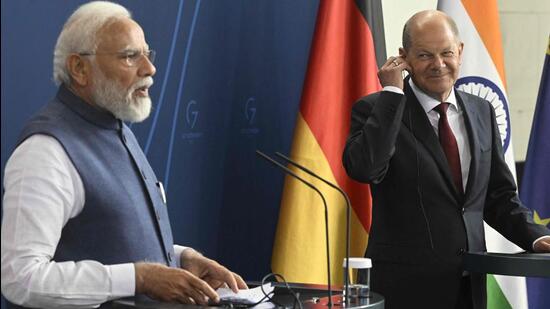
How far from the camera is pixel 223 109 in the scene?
12.3ft

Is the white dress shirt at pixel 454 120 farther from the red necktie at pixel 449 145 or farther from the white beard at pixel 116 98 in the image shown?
the white beard at pixel 116 98

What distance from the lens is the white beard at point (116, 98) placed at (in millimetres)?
2506

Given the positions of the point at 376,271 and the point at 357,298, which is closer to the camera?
the point at 357,298

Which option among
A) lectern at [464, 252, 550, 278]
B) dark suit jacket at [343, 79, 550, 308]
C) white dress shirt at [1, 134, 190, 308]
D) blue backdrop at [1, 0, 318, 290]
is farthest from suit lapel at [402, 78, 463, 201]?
white dress shirt at [1, 134, 190, 308]

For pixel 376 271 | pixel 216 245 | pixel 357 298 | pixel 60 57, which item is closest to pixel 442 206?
pixel 376 271

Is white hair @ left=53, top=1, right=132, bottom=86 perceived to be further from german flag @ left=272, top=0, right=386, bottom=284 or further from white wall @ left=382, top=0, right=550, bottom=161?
white wall @ left=382, top=0, right=550, bottom=161

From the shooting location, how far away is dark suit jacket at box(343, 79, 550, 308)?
308 cm

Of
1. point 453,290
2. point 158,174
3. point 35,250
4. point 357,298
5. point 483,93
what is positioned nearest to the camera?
point 35,250

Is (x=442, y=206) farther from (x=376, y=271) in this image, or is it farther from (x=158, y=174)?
(x=158, y=174)

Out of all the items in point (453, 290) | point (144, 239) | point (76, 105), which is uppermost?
point (76, 105)

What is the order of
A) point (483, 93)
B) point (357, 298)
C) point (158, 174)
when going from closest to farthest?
1. point (357, 298)
2. point (158, 174)
3. point (483, 93)

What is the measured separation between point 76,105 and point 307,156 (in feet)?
4.73

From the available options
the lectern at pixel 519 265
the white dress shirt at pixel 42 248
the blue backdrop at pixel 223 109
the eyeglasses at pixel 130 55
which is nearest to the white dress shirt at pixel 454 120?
the lectern at pixel 519 265

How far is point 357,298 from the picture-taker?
2.45 metres
